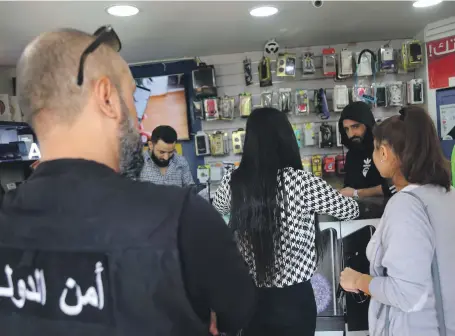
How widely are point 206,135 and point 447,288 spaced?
3.58 meters

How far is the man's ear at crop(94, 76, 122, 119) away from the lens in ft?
2.48

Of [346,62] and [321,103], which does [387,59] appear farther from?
[321,103]

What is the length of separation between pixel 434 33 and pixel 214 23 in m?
2.15

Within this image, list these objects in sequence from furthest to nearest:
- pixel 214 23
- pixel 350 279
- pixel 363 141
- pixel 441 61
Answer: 1. pixel 441 61
2. pixel 214 23
3. pixel 363 141
4. pixel 350 279

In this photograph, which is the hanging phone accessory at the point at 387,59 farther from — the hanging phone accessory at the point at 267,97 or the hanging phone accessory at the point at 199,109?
the hanging phone accessory at the point at 199,109

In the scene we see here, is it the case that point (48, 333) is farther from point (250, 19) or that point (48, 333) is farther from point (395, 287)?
point (250, 19)

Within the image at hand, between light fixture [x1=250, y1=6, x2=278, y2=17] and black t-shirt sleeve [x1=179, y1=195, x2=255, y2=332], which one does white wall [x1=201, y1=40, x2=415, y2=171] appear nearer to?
light fixture [x1=250, y1=6, x2=278, y2=17]

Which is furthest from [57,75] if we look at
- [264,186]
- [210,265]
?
[264,186]

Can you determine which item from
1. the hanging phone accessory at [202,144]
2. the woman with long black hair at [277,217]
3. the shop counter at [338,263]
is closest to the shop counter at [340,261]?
the shop counter at [338,263]

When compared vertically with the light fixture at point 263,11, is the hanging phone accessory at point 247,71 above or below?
below

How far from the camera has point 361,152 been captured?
10.5 ft

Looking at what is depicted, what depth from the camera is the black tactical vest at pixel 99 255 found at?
2.30 ft

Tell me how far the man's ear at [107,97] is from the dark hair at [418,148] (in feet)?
3.28

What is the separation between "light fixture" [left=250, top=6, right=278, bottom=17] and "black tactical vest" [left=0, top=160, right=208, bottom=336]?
9.09ft
